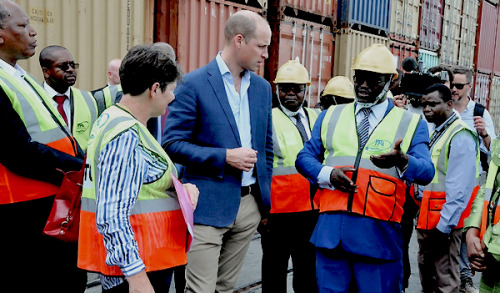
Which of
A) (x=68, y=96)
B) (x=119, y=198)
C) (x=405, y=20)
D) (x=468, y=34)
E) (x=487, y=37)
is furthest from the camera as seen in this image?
(x=487, y=37)

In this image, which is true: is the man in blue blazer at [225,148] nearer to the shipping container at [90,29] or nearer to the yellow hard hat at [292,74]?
the yellow hard hat at [292,74]

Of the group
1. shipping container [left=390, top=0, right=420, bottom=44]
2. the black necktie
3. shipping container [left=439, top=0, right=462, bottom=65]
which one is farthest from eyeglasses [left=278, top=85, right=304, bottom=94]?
shipping container [left=439, top=0, right=462, bottom=65]

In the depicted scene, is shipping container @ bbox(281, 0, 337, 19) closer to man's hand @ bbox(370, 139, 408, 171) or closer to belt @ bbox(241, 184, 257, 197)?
belt @ bbox(241, 184, 257, 197)

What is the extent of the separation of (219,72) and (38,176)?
1.15 m

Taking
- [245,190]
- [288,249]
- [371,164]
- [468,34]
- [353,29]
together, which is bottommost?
[288,249]

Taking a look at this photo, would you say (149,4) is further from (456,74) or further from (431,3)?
(431,3)

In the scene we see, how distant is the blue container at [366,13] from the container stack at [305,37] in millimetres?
234

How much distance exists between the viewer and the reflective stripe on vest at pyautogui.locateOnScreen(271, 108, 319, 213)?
3654 mm

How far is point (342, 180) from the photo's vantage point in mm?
2668

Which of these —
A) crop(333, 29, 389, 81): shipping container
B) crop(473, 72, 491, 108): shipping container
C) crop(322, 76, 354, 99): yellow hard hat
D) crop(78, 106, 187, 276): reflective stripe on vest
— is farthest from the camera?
crop(473, 72, 491, 108): shipping container

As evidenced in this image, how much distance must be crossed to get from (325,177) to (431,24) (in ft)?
46.5

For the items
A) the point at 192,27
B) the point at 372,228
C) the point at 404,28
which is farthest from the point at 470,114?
the point at 404,28

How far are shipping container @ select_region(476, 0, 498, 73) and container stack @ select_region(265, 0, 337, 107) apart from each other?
11.0 metres

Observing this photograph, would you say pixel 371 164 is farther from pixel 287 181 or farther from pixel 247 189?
pixel 287 181
